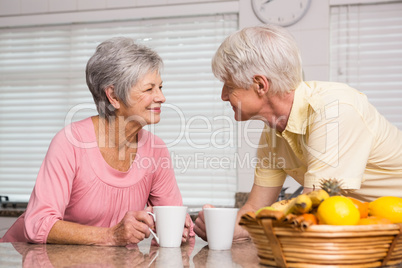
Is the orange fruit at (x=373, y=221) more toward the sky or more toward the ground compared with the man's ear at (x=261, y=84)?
more toward the ground

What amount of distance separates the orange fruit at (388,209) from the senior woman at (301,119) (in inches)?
8.9

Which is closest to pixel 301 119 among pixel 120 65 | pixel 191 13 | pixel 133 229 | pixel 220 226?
pixel 220 226

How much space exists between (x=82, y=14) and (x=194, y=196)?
1573 mm

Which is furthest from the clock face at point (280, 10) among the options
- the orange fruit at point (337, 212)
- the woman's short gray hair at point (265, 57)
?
the orange fruit at point (337, 212)

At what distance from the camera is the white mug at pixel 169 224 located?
4.15 ft

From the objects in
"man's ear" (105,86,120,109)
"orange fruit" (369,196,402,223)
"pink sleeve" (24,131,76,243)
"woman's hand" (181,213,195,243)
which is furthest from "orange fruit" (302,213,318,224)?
"man's ear" (105,86,120,109)

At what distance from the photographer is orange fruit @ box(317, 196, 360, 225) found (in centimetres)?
86

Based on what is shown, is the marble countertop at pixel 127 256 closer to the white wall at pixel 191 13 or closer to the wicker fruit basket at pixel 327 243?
the wicker fruit basket at pixel 327 243

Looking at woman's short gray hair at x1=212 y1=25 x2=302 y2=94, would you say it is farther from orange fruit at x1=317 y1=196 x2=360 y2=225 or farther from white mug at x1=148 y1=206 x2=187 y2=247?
orange fruit at x1=317 y1=196 x2=360 y2=225

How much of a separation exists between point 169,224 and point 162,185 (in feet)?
1.80

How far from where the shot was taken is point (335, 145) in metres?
1.23

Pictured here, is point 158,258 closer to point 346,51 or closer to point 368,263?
point 368,263

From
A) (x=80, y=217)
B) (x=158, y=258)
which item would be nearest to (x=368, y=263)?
(x=158, y=258)

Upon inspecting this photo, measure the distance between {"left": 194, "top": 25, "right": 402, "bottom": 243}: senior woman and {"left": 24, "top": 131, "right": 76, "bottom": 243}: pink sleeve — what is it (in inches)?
16.7
